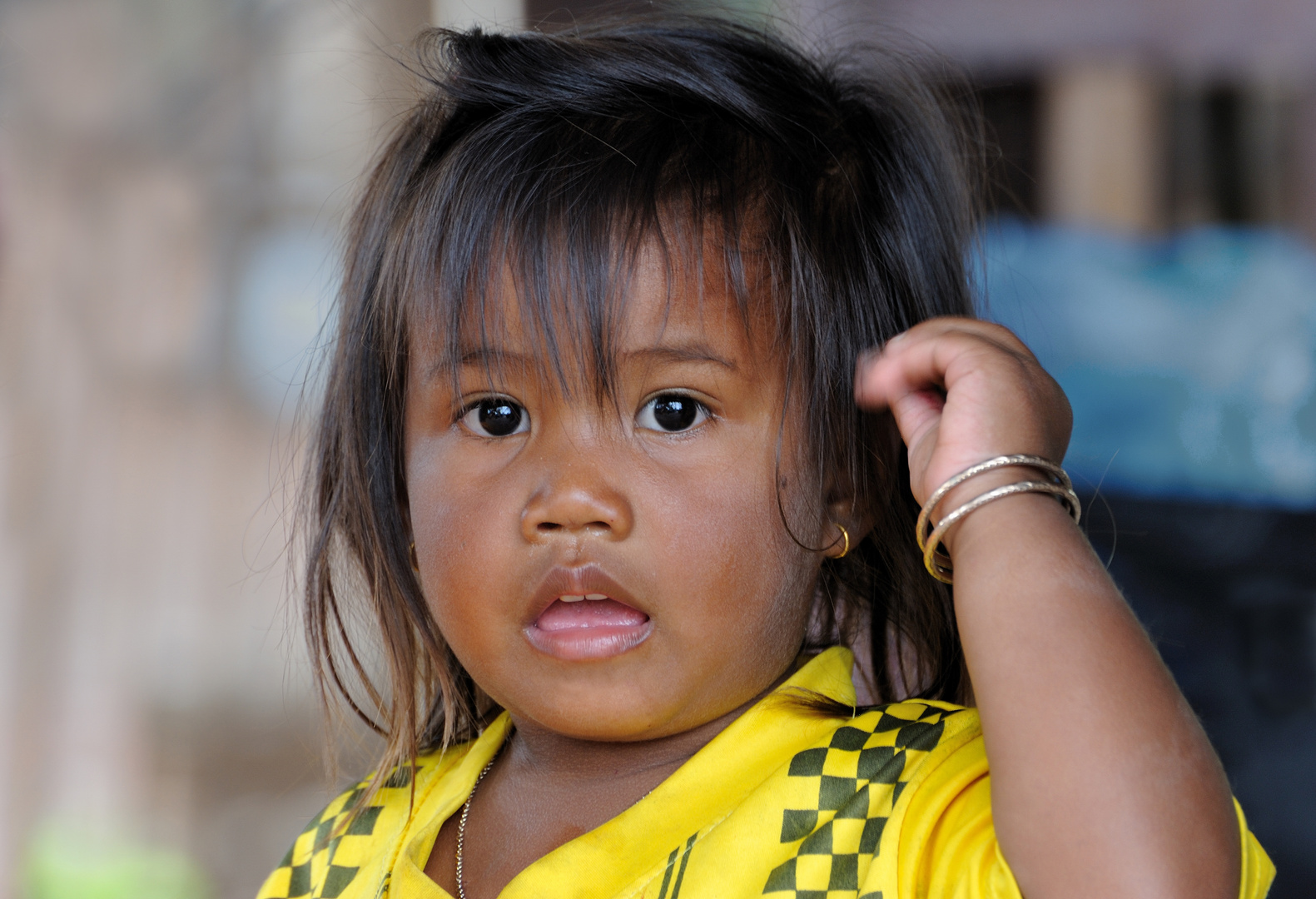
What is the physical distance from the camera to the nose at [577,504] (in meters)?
0.82

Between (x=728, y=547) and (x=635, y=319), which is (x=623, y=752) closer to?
(x=728, y=547)

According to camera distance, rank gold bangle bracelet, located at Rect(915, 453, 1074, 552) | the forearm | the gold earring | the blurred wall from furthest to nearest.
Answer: the blurred wall → the gold earring → gold bangle bracelet, located at Rect(915, 453, 1074, 552) → the forearm

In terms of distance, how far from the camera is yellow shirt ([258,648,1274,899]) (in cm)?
72

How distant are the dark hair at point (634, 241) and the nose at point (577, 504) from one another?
0.06 meters

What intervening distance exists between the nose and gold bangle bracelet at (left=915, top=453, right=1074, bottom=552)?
191mm

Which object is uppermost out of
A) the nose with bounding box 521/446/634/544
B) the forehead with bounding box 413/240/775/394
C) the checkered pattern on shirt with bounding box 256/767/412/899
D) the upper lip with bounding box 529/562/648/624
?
the forehead with bounding box 413/240/775/394

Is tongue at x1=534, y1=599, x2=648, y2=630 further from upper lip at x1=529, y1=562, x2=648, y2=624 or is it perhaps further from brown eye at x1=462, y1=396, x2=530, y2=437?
brown eye at x1=462, y1=396, x2=530, y2=437

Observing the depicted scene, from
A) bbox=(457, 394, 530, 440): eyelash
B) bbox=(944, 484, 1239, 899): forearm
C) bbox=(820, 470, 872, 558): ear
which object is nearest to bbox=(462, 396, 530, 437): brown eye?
bbox=(457, 394, 530, 440): eyelash

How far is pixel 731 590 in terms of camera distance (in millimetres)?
847

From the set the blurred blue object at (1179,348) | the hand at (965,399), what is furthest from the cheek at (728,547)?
the blurred blue object at (1179,348)

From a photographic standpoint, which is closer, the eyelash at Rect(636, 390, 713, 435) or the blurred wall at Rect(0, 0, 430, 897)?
the eyelash at Rect(636, 390, 713, 435)

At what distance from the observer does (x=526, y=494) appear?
854 mm

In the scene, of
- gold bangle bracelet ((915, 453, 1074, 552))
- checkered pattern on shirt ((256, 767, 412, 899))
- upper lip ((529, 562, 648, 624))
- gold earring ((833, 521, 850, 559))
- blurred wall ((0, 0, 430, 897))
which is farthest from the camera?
blurred wall ((0, 0, 430, 897))

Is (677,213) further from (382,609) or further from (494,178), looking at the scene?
(382,609)
